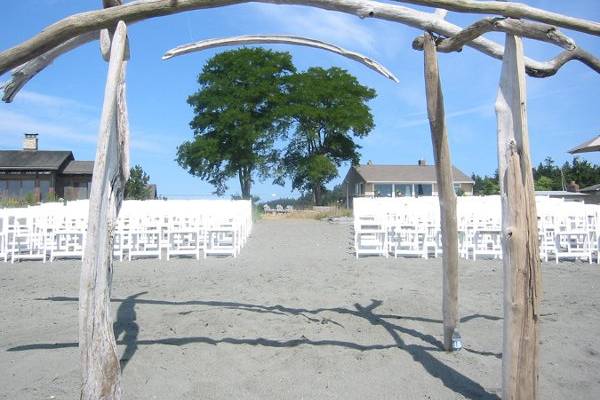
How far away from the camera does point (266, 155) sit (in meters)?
43.3

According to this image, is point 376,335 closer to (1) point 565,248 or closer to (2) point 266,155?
(1) point 565,248

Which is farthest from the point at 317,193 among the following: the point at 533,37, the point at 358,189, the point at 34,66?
the point at 533,37

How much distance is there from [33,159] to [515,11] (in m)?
39.3

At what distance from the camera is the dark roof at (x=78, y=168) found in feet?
120

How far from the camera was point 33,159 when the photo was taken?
36.5 metres

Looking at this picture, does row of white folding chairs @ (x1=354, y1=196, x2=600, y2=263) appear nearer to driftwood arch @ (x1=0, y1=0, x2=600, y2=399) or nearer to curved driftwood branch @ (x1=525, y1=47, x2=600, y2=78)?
curved driftwood branch @ (x1=525, y1=47, x2=600, y2=78)

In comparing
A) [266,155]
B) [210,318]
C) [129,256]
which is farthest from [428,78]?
[266,155]

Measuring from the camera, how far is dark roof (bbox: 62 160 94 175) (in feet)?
120

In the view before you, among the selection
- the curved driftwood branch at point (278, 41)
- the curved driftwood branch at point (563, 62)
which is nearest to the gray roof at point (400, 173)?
the curved driftwood branch at point (278, 41)

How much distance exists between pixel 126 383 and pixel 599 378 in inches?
153

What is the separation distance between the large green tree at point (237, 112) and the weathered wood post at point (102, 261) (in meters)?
35.5

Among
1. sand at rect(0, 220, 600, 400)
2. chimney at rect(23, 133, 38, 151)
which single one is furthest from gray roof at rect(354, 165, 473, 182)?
sand at rect(0, 220, 600, 400)

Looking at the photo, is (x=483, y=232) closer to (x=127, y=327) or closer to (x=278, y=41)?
(x=278, y=41)

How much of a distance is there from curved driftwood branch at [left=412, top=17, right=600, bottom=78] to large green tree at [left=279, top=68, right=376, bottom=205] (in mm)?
36060
